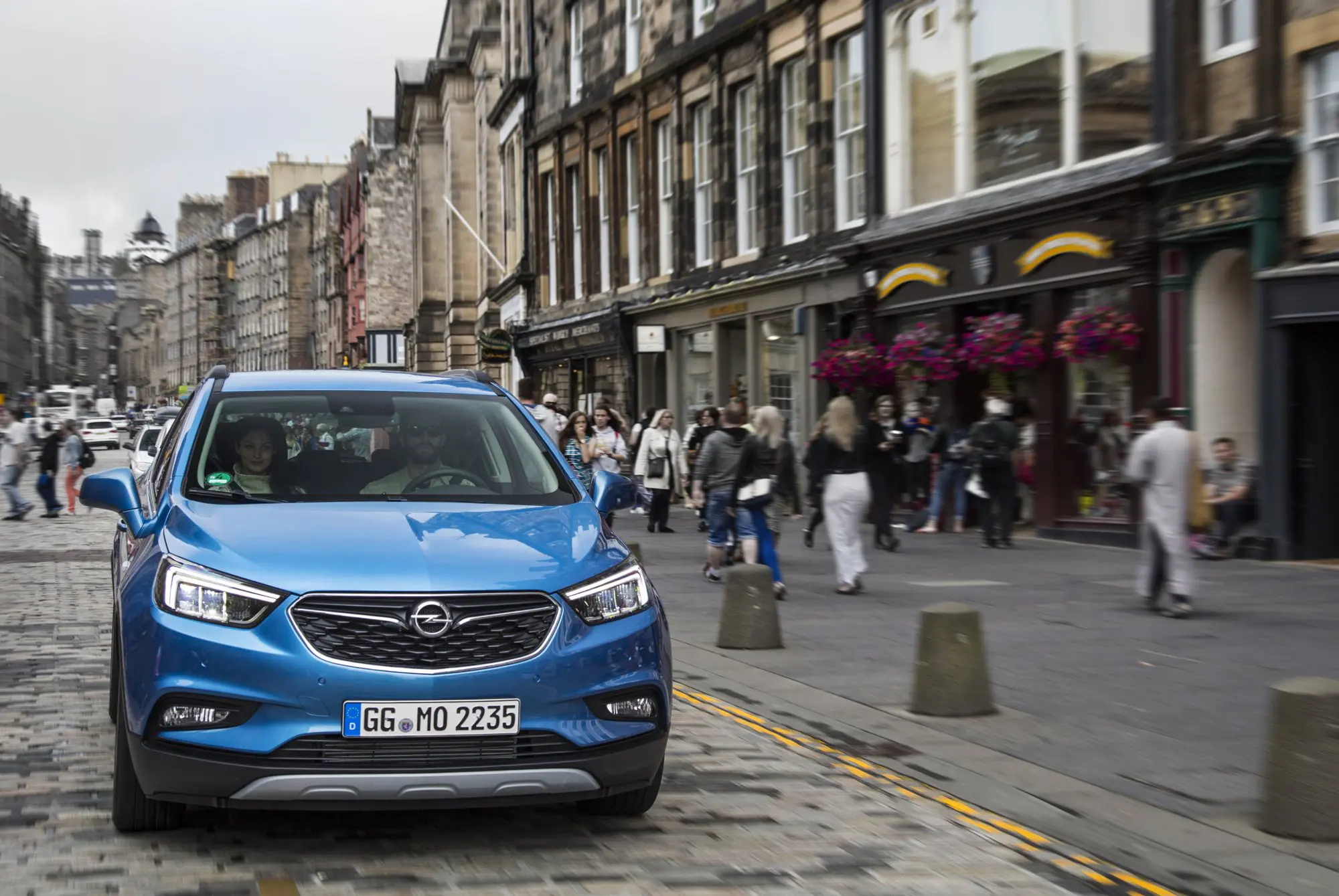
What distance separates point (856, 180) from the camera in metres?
25.2

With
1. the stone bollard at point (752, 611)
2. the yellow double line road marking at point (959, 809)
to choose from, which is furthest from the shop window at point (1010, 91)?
the yellow double line road marking at point (959, 809)

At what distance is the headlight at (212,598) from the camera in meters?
5.09

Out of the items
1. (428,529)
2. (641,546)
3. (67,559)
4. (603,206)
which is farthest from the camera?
(603,206)

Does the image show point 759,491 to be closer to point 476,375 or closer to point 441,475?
point 476,375

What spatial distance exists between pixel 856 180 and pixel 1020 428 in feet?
20.0

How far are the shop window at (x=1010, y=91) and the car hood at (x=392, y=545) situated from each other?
14192mm

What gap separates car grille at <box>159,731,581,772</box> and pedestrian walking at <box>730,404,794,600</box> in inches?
344

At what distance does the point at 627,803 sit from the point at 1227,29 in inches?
552

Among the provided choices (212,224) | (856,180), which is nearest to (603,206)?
(856,180)

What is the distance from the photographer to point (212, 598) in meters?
5.15

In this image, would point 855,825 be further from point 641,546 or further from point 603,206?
point 603,206

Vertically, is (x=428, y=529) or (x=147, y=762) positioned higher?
(x=428, y=529)

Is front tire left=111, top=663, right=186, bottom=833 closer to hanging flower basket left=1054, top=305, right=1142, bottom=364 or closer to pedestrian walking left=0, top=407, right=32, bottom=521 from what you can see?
hanging flower basket left=1054, top=305, right=1142, bottom=364

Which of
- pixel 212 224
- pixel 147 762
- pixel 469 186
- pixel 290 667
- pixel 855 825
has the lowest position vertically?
pixel 855 825
